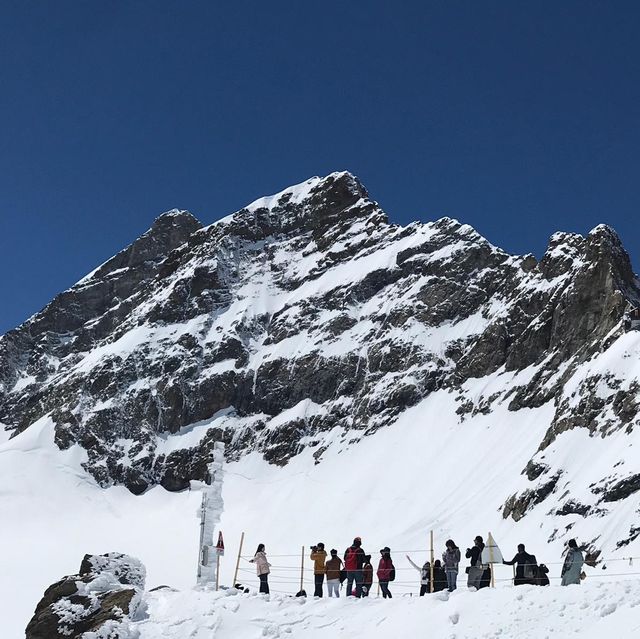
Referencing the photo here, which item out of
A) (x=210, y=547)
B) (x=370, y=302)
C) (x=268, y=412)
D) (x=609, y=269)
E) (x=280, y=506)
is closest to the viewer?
(x=210, y=547)

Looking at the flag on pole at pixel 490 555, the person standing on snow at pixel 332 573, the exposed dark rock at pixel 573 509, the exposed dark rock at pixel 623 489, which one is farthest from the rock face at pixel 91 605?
the exposed dark rock at pixel 573 509

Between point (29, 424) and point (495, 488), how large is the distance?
3467 inches

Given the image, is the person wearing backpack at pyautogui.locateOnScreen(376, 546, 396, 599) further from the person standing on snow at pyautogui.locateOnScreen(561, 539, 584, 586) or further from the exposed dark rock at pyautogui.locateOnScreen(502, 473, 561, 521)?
the exposed dark rock at pyautogui.locateOnScreen(502, 473, 561, 521)

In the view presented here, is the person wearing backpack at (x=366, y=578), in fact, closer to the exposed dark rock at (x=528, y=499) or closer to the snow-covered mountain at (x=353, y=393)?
the snow-covered mountain at (x=353, y=393)

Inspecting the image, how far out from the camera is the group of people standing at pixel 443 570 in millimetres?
18297

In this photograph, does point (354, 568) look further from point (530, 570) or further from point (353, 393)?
point (353, 393)

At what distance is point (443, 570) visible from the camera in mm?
20625

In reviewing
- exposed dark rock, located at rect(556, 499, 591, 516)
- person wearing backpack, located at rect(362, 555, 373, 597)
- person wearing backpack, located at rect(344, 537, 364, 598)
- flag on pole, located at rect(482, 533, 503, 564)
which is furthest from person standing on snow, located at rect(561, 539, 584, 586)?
exposed dark rock, located at rect(556, 499, 591, 516)

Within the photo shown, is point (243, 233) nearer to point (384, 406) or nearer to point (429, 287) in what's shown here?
point (429, 287)

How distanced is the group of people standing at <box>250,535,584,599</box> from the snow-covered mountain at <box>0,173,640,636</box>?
93.8 ft

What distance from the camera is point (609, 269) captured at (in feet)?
292

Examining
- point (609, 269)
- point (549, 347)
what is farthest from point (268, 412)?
point (609, 269)

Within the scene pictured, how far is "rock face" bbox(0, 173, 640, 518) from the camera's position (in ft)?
296

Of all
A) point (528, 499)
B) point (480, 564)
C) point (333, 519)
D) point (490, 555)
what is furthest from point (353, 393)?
point (490, 555)
